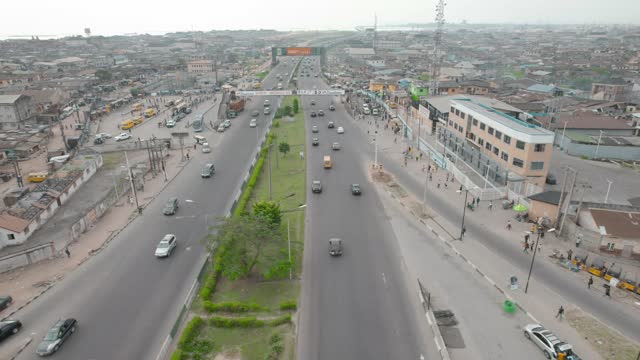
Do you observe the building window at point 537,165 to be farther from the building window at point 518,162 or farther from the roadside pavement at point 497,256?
the roadside pavement at point 497,256

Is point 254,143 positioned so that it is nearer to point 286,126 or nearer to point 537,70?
point 286,126

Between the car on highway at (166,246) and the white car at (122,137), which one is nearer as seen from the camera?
the car on highway at (166,246)

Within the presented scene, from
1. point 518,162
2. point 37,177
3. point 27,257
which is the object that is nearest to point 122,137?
point 37,177

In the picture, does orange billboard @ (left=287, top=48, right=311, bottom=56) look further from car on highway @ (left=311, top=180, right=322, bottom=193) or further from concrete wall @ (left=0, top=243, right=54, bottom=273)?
concrete wall @ (left=0, top=243, right=54, bottom=273)

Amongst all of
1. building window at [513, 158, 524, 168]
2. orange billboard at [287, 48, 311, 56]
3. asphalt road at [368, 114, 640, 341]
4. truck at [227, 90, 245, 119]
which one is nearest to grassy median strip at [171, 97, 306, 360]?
asphalt road at [368, 114, 640, 341]

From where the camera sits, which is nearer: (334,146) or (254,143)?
(334,146)

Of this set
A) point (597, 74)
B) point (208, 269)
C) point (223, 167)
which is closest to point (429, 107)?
point (223, 167)

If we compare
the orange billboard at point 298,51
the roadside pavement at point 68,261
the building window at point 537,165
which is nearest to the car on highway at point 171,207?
the roadside pavement at point 68,261
